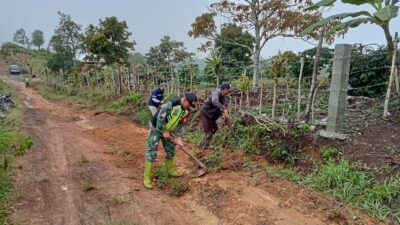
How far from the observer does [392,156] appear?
16.2ft

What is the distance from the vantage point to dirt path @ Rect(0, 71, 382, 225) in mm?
4184

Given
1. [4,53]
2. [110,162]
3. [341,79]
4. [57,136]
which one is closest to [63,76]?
[57,136]

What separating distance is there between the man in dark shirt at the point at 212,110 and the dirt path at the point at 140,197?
0.71 metres

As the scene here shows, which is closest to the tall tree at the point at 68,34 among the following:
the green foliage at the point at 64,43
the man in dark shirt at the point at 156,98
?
the green foliage at the point at 64,43

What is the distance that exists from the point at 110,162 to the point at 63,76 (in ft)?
83.5

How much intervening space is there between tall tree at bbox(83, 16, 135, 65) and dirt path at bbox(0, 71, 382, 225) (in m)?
16.2

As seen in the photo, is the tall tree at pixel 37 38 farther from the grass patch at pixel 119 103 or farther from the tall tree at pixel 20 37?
the grass patch at pixel 119 103

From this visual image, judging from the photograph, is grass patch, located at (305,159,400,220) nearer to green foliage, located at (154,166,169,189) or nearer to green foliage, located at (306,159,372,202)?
green foliage, located at (306,159,372,202)

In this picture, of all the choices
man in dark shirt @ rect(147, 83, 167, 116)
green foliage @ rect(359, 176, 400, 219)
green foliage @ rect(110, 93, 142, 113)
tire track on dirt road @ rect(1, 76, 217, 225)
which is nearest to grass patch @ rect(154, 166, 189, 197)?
tire track on dirt road @ rect(1, 76, 217, 225)

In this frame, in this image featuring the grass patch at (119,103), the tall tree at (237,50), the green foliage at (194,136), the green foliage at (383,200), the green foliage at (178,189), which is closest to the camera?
the green foliage at (383,200)

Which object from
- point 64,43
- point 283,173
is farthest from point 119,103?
point 64,43

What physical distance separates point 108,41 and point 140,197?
19.0 m

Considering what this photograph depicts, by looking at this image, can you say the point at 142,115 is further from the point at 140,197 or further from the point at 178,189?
the point at 140,197

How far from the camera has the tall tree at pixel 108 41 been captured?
71.7ft
